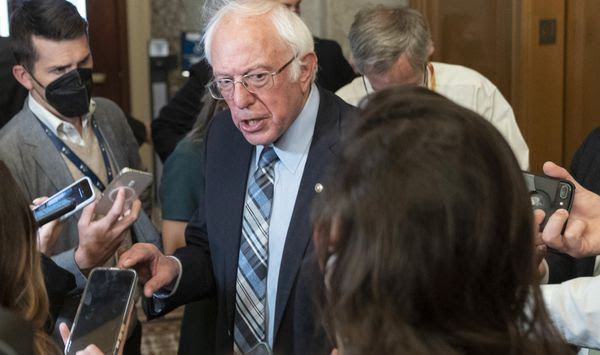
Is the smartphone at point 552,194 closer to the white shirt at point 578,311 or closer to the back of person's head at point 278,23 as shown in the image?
the white shirt at point 578,311

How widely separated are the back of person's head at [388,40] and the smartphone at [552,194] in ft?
4.36

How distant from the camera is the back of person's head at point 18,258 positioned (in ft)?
5.35

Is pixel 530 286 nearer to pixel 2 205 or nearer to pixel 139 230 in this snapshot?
pixel 2 205

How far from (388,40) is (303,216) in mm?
1240

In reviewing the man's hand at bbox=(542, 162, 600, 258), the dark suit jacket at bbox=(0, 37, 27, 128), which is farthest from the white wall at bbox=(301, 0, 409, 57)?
the man's hand at bbox=(542, 162, 600, 258)

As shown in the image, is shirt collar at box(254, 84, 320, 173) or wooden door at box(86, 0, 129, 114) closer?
shirt collar at box(254, 84, 320, 173)

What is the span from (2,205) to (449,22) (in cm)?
386

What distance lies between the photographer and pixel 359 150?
128 cm

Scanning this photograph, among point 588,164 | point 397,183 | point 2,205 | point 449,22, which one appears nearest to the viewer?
point 397,183

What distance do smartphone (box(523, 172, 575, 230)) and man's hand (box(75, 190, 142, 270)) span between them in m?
1.03

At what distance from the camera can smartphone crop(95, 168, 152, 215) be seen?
2.57 meters

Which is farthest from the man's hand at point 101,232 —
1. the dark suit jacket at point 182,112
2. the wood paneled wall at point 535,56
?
the wood paneled wall at point 535,56

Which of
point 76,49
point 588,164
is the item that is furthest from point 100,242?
point 588,164

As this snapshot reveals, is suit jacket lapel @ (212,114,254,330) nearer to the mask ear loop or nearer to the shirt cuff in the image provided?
the shirt cuff
